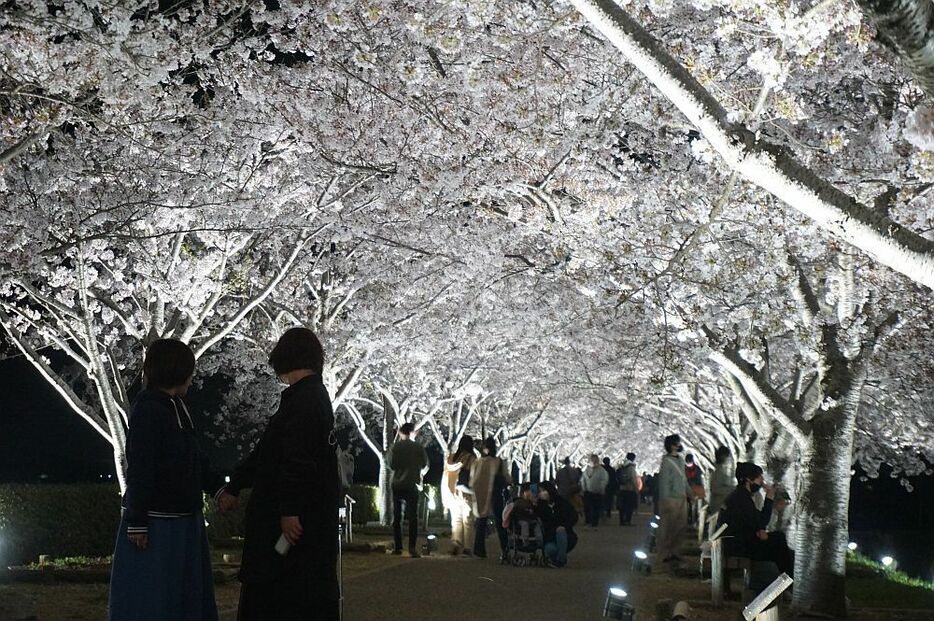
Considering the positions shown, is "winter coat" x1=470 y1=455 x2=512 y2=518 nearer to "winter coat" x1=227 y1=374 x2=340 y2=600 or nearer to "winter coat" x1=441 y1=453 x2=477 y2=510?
"winter coat" x1=441 y1=453 x2=477 y2=510

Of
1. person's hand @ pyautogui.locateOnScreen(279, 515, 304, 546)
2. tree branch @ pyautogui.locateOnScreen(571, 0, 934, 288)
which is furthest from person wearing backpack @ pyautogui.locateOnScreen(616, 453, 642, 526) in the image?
person's hand @ pyautogui.locateOnScreen(279, 515, 304, 546)

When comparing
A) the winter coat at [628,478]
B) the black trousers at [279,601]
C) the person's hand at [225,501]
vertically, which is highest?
the winter coat at [628,478]

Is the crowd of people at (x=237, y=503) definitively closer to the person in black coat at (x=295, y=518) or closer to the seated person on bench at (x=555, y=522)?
the person in black coat at (x=295, y=518)

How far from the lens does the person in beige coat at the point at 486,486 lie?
16203mm

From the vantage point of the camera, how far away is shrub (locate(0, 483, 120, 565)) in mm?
15070

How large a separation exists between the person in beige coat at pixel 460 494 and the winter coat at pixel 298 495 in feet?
37.3

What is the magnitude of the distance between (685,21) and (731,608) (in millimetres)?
5995

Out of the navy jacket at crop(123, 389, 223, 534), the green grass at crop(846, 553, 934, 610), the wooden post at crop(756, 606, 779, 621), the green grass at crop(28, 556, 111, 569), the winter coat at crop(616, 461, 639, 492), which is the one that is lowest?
the green grass at crop(846, 553, 934, 610)

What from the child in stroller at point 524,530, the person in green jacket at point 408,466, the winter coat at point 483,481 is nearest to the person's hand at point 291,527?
the person in green jacket at point 408,466

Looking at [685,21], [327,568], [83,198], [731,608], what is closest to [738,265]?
[685,21]

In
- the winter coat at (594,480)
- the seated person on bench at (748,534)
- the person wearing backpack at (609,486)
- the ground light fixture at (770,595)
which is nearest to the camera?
the ground light fixture at (770,595)

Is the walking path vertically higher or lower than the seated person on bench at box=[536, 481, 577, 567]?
lower

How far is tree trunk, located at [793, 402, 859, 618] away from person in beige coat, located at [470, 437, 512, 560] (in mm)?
5437

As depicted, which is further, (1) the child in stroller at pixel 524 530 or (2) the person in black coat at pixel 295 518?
(1) the child in stroller at pixel 524 530
